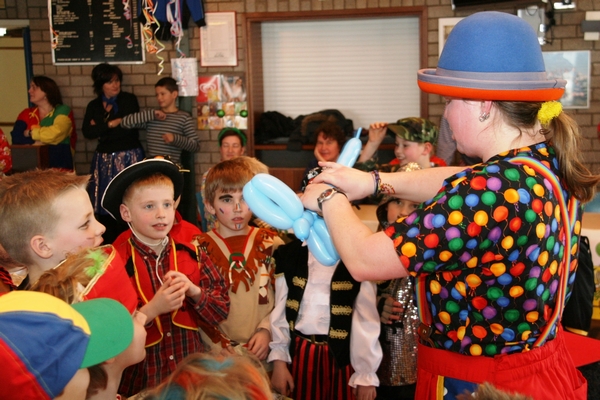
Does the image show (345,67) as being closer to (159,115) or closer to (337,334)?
(159,115)

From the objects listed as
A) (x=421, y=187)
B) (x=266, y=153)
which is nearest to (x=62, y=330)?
(x=421, y=187)

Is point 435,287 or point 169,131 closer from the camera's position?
point 435,287

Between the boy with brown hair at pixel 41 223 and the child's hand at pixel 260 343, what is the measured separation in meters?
0.96

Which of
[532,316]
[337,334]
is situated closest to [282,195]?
[532,316]

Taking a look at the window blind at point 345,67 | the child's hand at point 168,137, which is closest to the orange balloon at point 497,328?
the child's hand at point 168,137

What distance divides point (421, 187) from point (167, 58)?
506cm

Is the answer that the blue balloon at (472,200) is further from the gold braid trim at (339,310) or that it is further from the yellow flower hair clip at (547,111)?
the gold braid trim at (339,310)

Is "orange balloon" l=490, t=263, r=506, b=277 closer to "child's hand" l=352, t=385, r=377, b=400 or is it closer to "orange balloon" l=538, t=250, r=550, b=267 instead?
"orange balloon" l=538, t=250, r=550, b=267

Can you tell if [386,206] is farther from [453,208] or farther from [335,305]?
[453,208]

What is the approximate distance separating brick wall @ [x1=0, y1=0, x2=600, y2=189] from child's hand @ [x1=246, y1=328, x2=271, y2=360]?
3.83m

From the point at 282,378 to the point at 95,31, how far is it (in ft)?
15.9

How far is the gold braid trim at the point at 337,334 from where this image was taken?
2.41 metres

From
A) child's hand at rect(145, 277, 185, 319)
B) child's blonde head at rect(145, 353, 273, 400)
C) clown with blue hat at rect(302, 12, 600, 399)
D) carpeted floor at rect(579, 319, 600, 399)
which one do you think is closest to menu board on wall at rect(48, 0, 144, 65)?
child's hand at rect(145, 277, 185, 319)

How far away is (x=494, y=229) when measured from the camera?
48.3 inches
